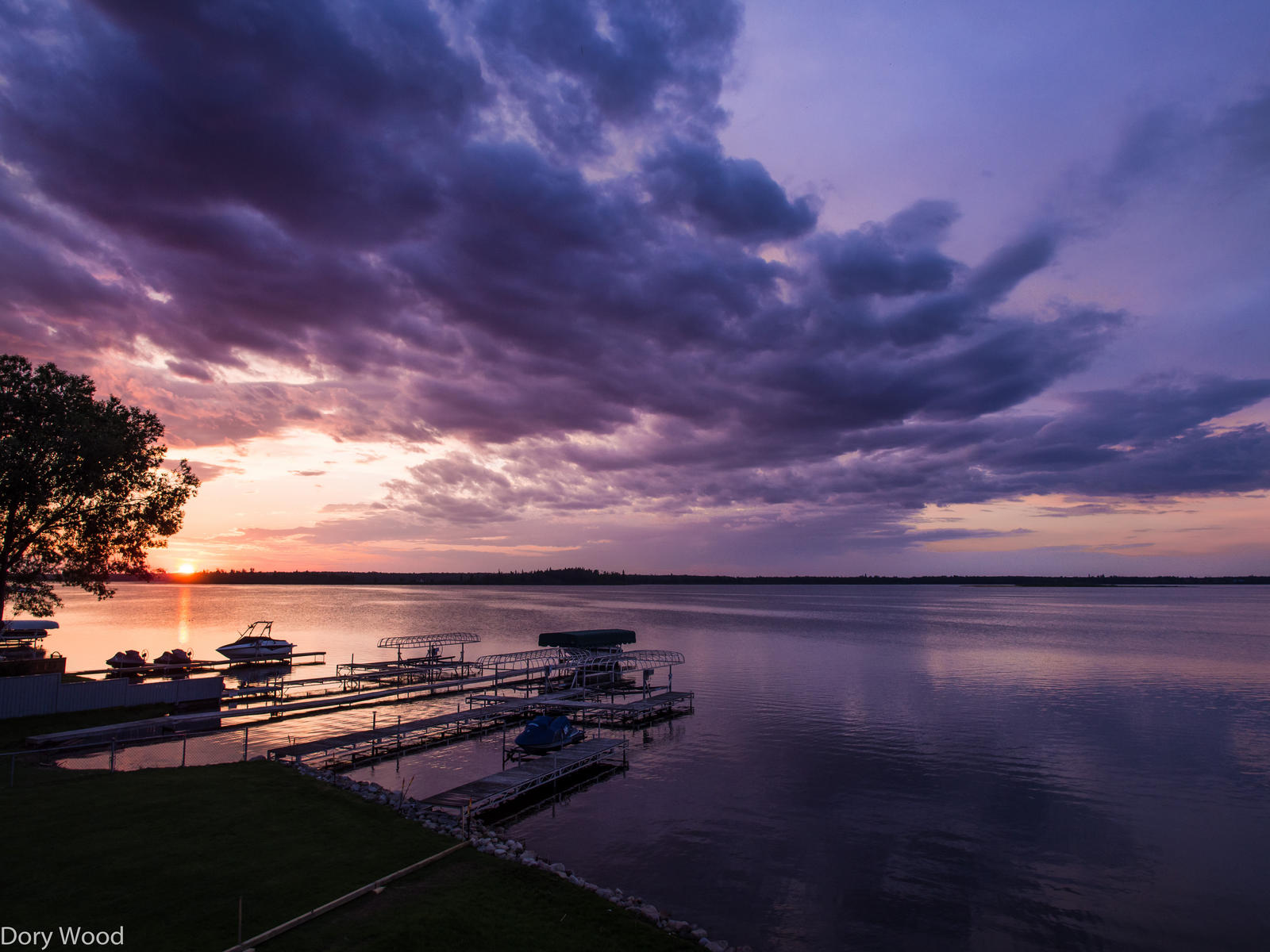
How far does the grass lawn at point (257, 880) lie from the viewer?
43.3ft

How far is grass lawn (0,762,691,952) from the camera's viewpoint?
13211mm

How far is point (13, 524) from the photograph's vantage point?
37.4 m

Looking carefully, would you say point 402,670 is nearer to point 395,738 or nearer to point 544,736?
point 395,738

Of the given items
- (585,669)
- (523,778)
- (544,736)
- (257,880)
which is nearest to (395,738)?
(544,736)

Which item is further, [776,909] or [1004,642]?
[1004,642]

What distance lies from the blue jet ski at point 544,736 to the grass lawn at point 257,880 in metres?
14.7

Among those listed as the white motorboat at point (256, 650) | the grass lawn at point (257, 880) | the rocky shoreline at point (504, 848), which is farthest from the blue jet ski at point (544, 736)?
the white motorboat at point (256, 650)

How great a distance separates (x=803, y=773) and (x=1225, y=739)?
2966 centimetres

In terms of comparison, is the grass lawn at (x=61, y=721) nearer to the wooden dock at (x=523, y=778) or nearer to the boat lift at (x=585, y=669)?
the wooden dock at (x=523, y=778)

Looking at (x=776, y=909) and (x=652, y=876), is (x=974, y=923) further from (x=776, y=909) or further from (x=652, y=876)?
(x=652, y=876)

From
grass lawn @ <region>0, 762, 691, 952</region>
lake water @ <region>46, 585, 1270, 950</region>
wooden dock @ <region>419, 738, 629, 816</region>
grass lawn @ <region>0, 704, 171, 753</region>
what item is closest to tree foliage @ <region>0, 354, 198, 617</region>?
grass lawn @ <region>0, 704, 171, 753</region>

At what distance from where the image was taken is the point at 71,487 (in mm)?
38188

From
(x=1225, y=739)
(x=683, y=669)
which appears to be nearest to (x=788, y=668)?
(x=683, y=669)

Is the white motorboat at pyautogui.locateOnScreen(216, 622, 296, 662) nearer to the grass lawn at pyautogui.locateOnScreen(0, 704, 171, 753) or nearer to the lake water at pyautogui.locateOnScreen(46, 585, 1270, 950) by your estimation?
the lake water at pyautogui.locateOnScreen(46, 585, 1270, 950)
